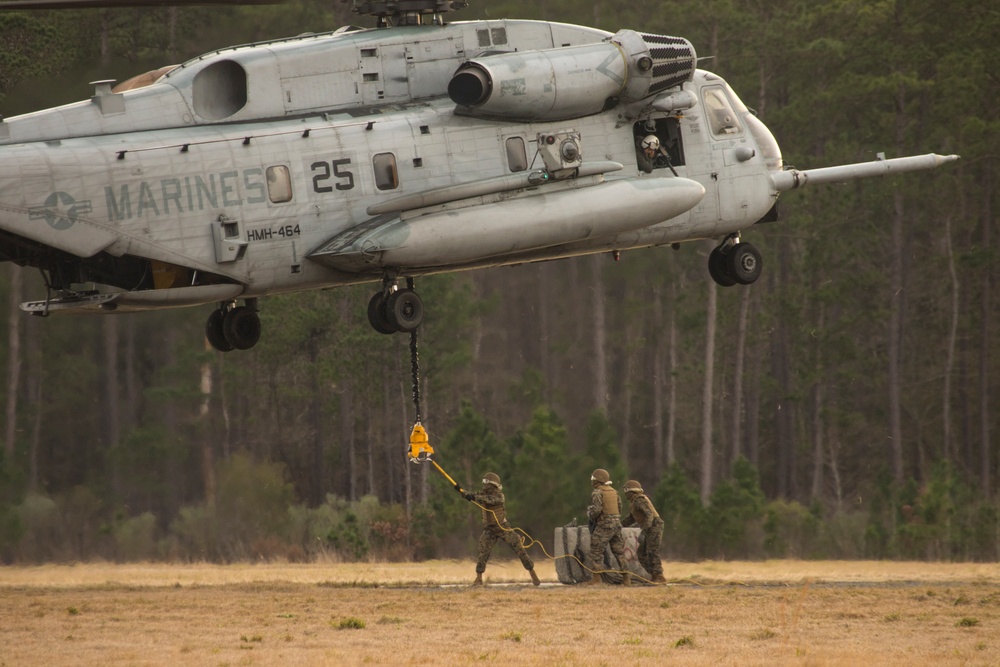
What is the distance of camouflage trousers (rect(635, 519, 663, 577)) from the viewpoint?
2081cm

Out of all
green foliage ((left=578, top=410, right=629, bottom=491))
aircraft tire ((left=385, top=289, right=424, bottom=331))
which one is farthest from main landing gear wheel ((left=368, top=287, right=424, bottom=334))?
green foliage ((left=578, top=410, right=629, bottom=491))

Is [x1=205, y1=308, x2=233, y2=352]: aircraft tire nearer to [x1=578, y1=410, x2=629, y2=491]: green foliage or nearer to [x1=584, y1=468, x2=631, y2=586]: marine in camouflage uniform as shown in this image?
[x1=584, y1=468, x2=631, y2=586]: marine in camouflage uniform

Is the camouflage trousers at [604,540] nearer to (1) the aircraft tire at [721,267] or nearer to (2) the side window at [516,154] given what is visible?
(1) the aircraft tire at [721,267]

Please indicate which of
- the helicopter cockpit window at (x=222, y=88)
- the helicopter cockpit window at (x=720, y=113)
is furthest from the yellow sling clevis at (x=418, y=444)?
the helicopter cockpit window at (x=720, y=113)

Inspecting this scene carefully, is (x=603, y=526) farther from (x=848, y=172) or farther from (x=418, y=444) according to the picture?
(x=848, y=172)

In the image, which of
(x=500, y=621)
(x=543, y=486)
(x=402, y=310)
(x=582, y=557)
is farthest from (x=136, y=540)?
(x=500, y=621)

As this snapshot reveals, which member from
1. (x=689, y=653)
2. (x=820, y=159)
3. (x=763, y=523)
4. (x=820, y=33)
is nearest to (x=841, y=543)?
(x=763, y=523)

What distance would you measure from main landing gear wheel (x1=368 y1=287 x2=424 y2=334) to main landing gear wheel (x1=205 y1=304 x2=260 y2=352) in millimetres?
1792

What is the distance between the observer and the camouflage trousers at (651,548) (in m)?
20.8

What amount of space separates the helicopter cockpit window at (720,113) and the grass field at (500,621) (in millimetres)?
5987

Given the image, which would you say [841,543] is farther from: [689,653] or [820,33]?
[689,653]

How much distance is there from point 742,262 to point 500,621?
690cm

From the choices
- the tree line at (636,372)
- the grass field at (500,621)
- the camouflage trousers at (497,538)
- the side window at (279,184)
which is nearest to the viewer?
the grass field at (500,621)

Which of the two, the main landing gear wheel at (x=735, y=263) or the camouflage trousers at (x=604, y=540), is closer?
the camouflage trousers at (x=604, y=540)
